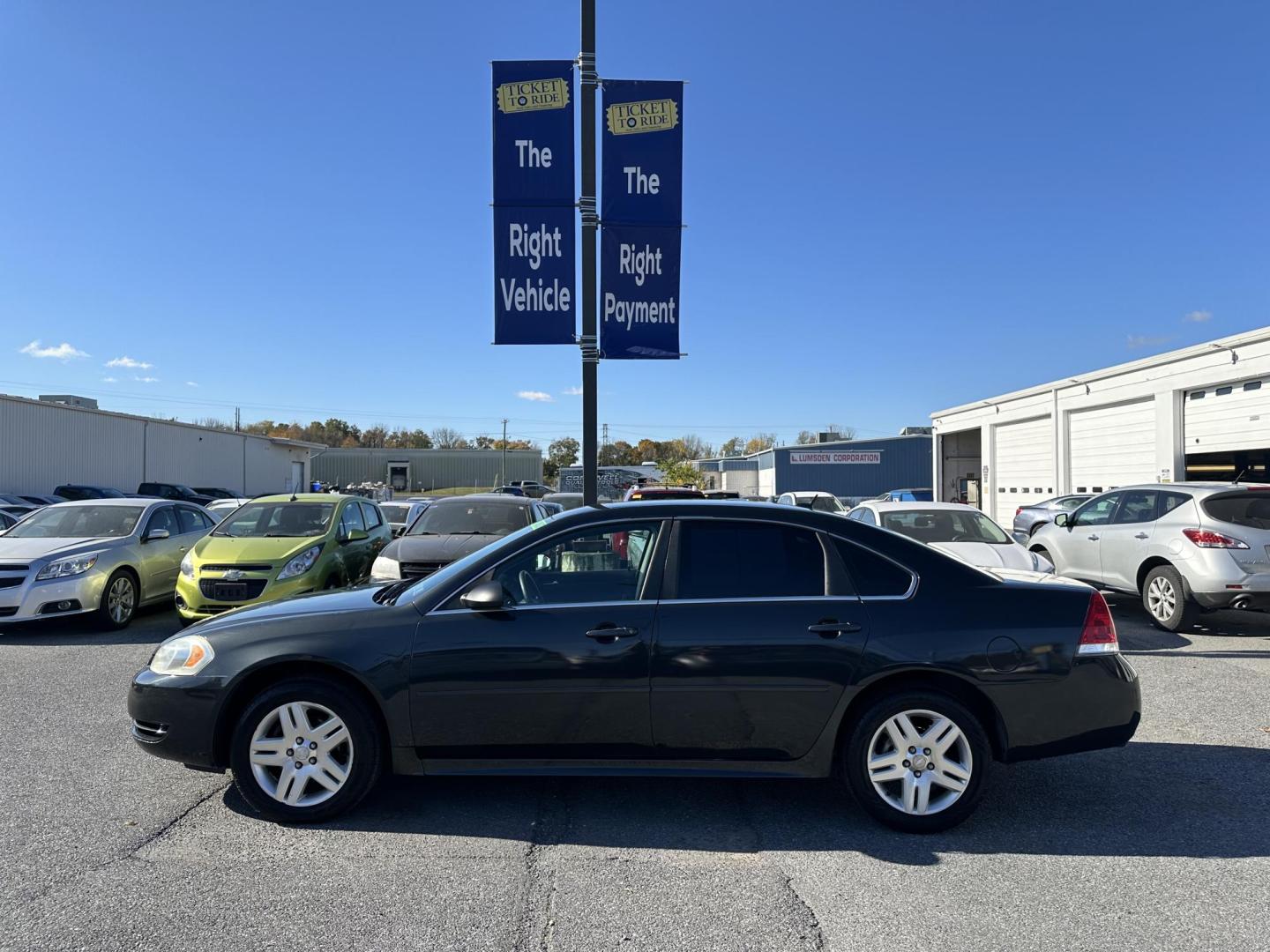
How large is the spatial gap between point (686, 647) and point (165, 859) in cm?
243

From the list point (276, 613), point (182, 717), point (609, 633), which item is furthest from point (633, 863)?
point (182, 717)

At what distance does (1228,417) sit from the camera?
1627cm

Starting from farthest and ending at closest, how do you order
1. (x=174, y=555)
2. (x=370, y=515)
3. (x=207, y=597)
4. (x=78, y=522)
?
(x=370, y=515) < (x=174, y=555) < (x=78, y=522) < (x=207, y=597)

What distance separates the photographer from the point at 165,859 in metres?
3.55

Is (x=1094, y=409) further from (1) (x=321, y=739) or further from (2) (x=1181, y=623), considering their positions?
(1) (x=321, y=739)

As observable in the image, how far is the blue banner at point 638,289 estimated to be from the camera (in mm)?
8844

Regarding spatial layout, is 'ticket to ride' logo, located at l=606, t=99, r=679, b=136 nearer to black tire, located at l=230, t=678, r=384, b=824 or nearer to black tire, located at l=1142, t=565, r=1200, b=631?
black tire, located at l=230, t=678, r=384, b=824

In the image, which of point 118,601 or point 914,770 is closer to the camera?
point 914,770

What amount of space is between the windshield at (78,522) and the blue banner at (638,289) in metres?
6.33

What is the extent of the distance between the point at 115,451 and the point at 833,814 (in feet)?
128

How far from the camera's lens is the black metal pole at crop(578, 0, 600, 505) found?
28.8ft

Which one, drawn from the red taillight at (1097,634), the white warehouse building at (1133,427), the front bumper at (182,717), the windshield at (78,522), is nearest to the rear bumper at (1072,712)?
the red taillight at (1097,634)

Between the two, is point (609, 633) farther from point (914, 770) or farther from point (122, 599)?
point (122, 599)

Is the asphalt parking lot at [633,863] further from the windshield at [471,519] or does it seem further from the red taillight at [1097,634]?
the windshield at [471,519]
